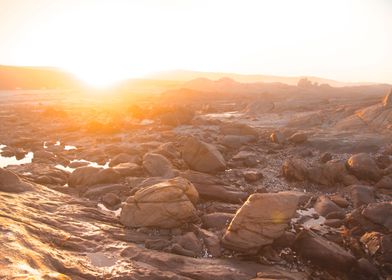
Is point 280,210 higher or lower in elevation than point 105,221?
higher

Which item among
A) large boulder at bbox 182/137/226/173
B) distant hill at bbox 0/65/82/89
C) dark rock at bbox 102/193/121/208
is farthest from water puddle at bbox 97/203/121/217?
distant hill at bbox 0/65/82/89

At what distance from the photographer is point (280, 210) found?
1702 cm

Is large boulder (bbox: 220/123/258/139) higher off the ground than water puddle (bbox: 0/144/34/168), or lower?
higher

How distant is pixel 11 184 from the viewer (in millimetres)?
20891

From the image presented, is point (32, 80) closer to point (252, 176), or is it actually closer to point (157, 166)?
point (157, 166)

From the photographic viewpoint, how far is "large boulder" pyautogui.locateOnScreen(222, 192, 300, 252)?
16.4m

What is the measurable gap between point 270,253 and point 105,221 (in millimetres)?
9122

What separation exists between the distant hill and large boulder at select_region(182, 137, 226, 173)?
147 metres

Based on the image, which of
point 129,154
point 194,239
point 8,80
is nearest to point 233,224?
point 194,239

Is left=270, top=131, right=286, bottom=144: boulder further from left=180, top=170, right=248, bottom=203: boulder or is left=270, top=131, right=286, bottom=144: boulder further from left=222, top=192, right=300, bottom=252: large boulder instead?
left=222, top=192, right=300, bottom=252: large boulder

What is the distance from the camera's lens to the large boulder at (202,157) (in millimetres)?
29703

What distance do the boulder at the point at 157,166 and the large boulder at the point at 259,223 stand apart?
11.0 m

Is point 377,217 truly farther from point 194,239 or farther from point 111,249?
point 111,249

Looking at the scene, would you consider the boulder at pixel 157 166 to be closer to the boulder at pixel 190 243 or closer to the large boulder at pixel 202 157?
the large boulder at pixel 202 157
